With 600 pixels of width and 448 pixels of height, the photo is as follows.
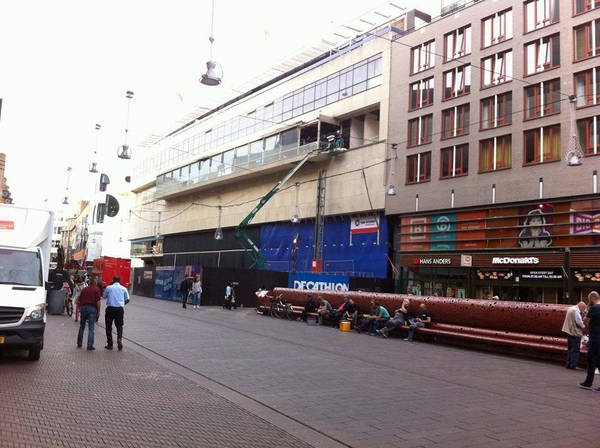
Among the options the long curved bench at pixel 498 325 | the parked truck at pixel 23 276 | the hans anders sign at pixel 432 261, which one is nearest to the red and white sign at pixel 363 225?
the hans anders sign at pixel 432 261

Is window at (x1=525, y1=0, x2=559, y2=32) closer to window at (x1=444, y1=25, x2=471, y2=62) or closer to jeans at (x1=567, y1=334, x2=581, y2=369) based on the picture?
window at (x1=444, y1=25, x2=471, y2=62)

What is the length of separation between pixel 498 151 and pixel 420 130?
19.9 feet

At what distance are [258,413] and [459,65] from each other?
29.6 metres

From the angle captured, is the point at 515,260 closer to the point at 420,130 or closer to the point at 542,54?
the point at 542,54

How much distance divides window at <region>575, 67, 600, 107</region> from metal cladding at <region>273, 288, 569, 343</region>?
14.5m

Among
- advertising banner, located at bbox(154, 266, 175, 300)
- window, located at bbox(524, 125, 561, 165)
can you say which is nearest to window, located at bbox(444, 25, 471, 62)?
window, located at bbox(524, 125, 561, 165)

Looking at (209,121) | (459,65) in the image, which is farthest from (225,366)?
(209,121)

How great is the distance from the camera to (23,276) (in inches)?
431

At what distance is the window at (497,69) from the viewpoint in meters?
29.8

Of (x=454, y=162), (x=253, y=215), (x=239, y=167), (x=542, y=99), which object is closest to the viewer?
(x=542, y=99)

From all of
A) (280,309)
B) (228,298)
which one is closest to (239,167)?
(228,298)

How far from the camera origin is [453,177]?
31875 mm

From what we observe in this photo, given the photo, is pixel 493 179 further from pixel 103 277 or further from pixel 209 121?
pixel 209 121

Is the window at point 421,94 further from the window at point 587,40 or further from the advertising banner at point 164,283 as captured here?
the advertising banner at point 164,283
